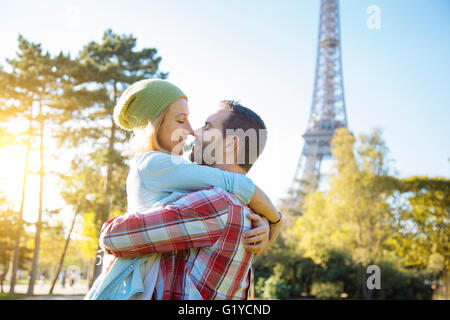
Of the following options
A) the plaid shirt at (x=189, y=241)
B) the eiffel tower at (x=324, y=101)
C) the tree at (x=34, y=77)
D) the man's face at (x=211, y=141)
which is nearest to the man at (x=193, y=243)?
the plaid shirt at (x=189, y=241)

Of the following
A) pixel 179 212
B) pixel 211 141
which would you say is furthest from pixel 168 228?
pixel 211 141

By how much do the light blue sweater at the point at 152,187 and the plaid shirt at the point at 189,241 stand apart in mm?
55

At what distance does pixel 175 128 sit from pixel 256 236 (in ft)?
1.94

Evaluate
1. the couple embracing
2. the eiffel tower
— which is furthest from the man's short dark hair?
the eiffel tower

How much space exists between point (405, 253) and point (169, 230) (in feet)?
79.2

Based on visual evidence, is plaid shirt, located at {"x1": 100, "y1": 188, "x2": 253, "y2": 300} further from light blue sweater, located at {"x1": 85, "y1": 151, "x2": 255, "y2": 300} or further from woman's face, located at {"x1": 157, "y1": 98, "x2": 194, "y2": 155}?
woman's face, located at {"x1": 157, "y1": 98, "x2": 194, "y2": 155}

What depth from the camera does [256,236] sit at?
1.75 m

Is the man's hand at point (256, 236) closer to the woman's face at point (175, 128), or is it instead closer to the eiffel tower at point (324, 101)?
the woman's face at point (175, 128)

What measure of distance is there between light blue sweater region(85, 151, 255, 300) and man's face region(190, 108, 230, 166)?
0.22m

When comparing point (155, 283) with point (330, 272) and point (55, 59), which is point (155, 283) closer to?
point (55, 59)

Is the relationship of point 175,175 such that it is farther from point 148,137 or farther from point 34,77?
point 34,77

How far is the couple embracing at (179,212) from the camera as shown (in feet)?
5.05

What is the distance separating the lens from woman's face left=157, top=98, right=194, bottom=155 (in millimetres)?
1830
